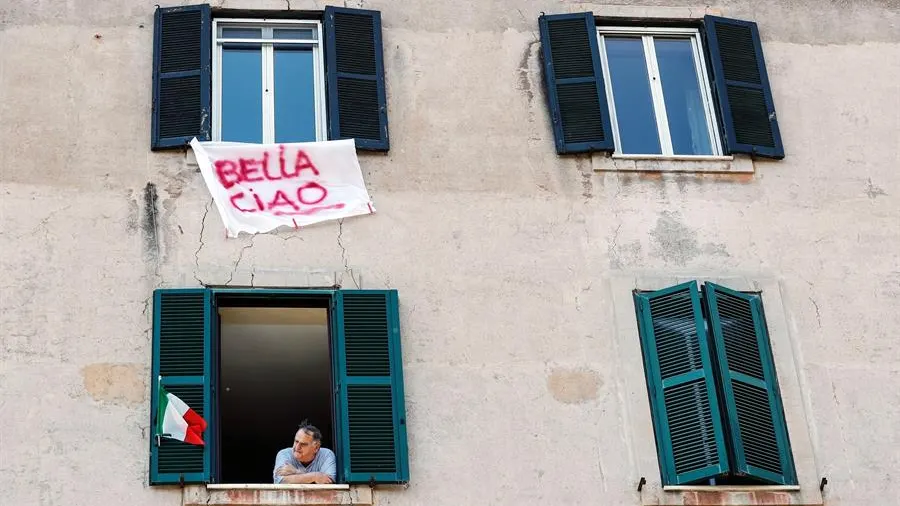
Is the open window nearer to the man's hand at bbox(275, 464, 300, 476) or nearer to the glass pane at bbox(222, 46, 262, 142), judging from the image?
the man's hand at bbox(275, 464, 300, 476)

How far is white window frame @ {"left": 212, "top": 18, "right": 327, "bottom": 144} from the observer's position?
43.0 ft

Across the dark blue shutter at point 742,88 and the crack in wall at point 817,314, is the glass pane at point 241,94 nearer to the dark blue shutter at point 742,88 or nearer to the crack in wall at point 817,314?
the dark blue shutter at point 742,88

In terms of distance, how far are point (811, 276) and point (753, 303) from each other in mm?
585

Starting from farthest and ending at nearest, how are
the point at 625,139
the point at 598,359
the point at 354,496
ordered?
1. the point at 625,139
2. the point at 598,359
3. the point at 354,496

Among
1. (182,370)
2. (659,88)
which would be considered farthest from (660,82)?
(182,370)

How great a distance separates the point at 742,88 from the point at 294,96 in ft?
11.9

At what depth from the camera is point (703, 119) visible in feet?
45.1

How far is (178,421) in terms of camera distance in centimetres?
1145

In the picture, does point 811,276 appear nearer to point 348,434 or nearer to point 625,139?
point 625,139

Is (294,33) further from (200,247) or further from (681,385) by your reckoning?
(681,385)

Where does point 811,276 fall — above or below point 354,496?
above

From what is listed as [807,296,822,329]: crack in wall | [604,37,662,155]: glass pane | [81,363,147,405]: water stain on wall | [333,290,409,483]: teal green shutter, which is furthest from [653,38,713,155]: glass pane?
[81,363,147,405]: water stain on wall

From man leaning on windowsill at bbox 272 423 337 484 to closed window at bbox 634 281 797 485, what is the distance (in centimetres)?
232

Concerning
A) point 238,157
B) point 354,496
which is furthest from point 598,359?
point 238,157
